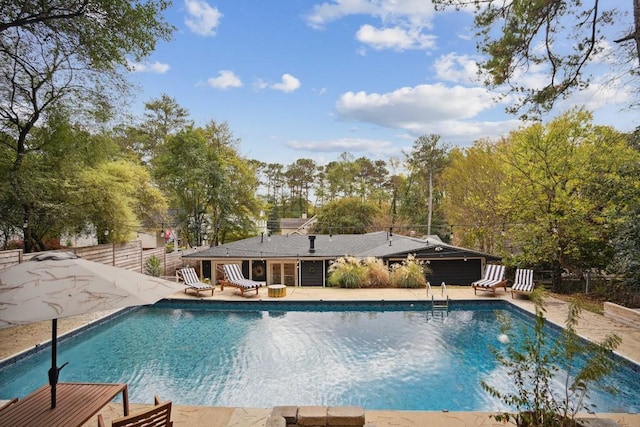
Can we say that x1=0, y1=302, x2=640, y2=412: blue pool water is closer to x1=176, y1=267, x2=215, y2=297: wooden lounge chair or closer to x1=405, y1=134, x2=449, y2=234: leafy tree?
x1=176, y1=267, x2=215, y2=297: wooden lounge chair

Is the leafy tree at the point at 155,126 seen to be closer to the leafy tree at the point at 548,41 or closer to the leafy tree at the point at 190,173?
the leafy tree at the point at 190,173

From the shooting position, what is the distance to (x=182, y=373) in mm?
6621

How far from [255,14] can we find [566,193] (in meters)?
12.2

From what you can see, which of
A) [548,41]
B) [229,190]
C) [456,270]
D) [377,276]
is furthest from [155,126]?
[548,41]

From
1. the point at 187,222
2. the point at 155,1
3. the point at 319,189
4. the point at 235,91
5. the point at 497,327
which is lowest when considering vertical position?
the point at 497,327

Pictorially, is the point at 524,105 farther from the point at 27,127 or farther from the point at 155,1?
the point at 27,127

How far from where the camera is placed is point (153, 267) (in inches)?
563

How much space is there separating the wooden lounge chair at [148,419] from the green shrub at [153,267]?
11560 millimetres

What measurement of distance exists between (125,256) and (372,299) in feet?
30.7

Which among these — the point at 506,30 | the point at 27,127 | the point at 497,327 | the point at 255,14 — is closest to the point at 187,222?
the point at 27,127

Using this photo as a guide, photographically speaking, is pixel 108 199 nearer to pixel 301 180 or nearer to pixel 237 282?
pixel 237 282

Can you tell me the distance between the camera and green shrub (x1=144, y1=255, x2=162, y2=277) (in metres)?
14.2

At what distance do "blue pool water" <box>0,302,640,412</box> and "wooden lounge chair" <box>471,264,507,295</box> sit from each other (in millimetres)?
1523

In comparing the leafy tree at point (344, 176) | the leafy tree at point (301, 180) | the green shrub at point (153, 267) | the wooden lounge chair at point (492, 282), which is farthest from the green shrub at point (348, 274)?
the leafy tree at point (301, 180)
